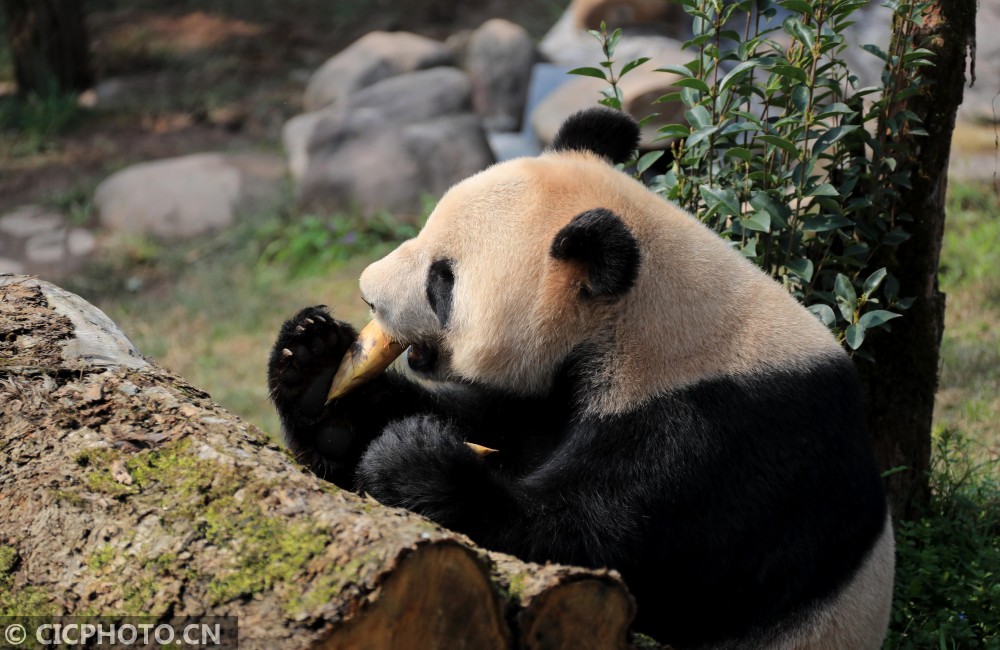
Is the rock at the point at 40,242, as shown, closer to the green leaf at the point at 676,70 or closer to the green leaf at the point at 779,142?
the green leaf at the point at 676,70

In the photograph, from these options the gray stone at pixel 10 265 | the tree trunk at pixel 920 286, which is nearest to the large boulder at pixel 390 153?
the gray stone at pixel 10 265

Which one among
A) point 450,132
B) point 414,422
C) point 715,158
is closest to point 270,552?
point 414,422

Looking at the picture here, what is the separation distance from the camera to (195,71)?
12.6 metres

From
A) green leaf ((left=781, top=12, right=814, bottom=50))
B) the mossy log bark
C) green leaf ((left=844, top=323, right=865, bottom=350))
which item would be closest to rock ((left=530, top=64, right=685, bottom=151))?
green leaf ((left=781, top=12, right=814, bottom=50))

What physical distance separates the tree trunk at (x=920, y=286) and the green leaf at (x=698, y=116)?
74 cm

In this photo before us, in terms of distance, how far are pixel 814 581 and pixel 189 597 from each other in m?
1.58

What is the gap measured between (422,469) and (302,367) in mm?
804

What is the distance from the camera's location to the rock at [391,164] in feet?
28.4

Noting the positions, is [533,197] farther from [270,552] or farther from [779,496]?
[270,552]

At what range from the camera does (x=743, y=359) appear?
2496 mm

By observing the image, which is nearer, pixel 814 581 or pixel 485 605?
pixel 485 605

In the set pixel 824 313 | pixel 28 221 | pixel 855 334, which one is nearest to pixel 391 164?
pixel 28 221

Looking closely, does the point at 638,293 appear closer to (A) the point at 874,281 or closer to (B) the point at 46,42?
(A) the point at 874,281

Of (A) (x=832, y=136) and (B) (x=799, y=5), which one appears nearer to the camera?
(B) (x=799, y=5)
